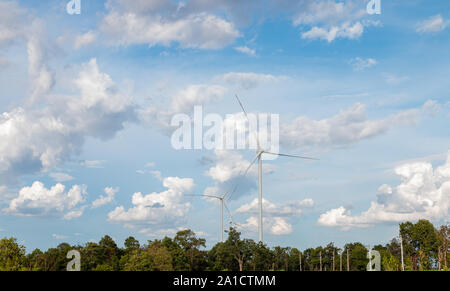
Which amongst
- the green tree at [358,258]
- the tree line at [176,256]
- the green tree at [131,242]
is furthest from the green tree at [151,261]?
the green tree at [358,258]

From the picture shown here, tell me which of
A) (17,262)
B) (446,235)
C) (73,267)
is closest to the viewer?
(17,262)

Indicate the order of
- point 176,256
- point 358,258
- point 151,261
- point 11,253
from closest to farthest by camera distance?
1. point 11,253
2. point 151,261
3. point 176,256
4. point 358,258

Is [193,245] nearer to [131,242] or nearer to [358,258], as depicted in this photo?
[131,242]

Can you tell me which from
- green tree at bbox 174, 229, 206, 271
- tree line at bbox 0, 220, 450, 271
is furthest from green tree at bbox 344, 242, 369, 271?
green tree at bbox 174, 229, 206, 271

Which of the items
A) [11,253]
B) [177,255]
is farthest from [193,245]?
[11,253]

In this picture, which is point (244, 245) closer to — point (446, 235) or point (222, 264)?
point (222, 264)

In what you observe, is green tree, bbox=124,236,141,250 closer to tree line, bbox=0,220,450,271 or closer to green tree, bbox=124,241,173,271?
tree line, bbox=0,220,450,271

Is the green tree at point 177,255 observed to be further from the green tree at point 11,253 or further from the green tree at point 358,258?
the green tree at point 358,258

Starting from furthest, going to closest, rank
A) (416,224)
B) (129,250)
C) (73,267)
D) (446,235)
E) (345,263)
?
(345,263), (416,224), (446,235), (129,250), (73,267)

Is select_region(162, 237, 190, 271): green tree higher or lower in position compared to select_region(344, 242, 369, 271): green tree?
higher
